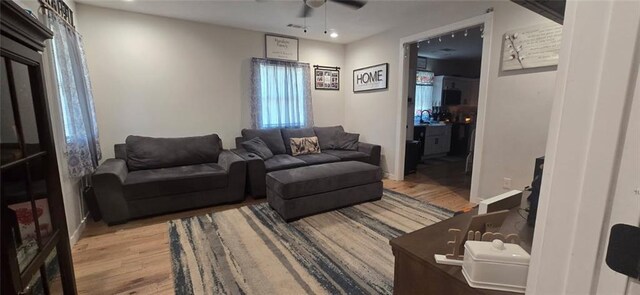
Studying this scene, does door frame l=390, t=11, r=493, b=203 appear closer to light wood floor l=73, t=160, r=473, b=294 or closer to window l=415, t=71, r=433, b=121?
light wood floor l=73, t=160, r=473, b=294

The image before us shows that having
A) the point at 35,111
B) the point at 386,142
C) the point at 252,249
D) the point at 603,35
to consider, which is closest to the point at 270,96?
the point at 386,142

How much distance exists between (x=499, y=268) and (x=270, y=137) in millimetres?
3671

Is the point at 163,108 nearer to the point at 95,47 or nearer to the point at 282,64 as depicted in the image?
the point at 95,47

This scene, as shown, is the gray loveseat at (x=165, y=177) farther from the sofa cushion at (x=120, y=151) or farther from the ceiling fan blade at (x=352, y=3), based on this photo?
the ceiling fan blade at (x=352, y=3)

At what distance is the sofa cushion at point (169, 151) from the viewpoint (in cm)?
326

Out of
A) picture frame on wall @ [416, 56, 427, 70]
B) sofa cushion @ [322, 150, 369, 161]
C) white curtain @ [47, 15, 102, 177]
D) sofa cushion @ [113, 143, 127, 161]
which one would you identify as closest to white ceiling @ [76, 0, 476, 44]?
white curtain @ [47, 15, 102, 177]

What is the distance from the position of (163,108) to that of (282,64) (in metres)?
1.86

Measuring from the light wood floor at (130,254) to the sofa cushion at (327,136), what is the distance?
5.36 ft

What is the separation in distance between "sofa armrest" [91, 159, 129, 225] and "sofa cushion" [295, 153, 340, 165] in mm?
2103

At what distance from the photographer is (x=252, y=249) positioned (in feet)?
7.41

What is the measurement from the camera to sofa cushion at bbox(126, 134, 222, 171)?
10.7 feet

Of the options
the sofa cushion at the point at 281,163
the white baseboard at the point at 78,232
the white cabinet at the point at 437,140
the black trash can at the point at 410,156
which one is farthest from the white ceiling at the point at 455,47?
the white baseboard at the point at 78,232

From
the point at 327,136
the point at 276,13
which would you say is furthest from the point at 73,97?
the point at 327,136

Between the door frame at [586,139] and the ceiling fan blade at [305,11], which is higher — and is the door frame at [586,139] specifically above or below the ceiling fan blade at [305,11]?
below
